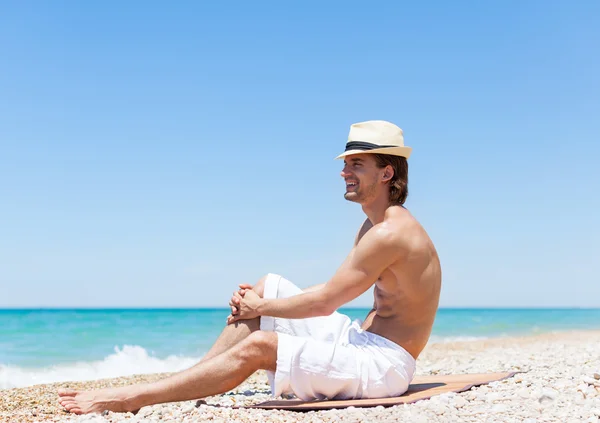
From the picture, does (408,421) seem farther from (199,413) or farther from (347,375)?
(199,413)

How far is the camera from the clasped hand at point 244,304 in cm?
459

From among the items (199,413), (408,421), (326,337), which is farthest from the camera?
(326,337)

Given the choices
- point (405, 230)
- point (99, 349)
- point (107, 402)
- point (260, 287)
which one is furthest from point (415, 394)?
point (99, 349)

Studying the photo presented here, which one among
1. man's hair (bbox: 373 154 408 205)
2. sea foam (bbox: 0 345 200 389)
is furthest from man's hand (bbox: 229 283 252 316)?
sea foam (bbox: 0 345 200 389)

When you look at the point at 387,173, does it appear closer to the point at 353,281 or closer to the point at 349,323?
the point at 353,281

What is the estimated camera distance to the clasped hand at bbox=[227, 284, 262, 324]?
4.59m

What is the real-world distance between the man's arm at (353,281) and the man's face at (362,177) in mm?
467

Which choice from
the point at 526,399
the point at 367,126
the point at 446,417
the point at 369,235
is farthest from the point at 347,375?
the point at 367,126

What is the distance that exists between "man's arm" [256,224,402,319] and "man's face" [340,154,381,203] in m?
0.47

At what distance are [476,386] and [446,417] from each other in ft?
3.10

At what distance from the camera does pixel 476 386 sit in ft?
16.4

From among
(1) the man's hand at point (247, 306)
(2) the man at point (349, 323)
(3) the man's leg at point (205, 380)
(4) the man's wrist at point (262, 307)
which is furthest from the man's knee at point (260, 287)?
(3) the man's leg at point (205, 380)

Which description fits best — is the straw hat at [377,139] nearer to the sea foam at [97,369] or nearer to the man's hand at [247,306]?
the man's hand at [247,306]

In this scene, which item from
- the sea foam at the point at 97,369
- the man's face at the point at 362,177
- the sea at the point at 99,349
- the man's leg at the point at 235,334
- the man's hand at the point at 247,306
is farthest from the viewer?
the sea at the point at 99,349
